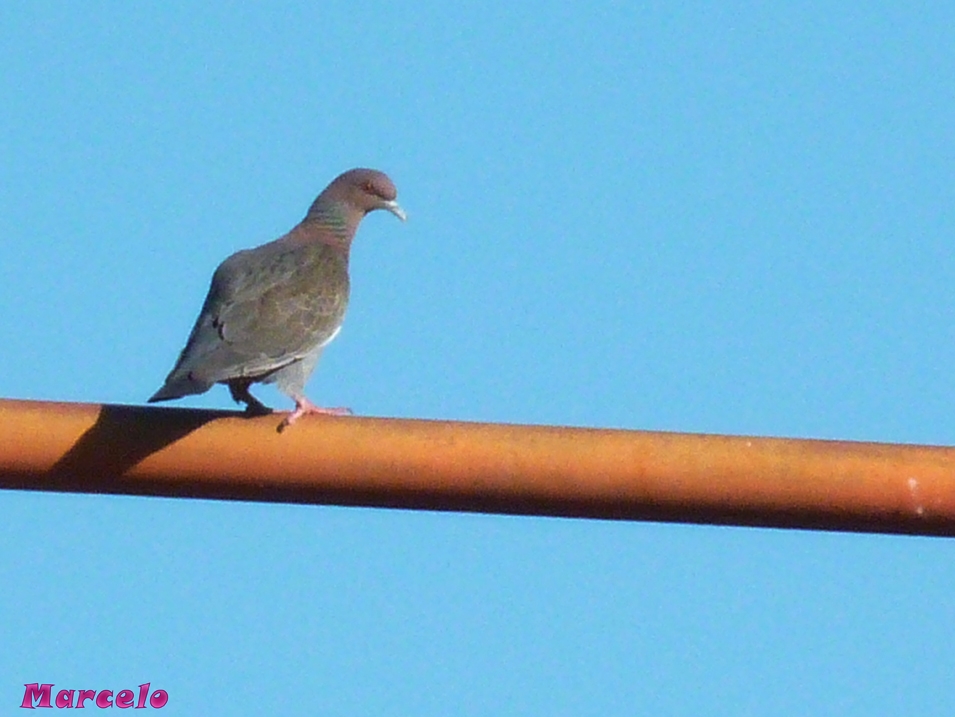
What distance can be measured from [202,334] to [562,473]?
9.45 feet

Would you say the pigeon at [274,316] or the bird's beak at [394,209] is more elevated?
the bird's beak at [394,209]

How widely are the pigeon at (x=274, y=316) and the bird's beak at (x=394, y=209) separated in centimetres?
24

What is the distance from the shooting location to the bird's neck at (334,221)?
6.73 meters

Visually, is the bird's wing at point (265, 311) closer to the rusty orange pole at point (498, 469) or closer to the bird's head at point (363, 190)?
the bird's head at point (363, 190)

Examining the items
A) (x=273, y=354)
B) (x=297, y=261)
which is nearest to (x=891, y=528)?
(x=273, y=354)

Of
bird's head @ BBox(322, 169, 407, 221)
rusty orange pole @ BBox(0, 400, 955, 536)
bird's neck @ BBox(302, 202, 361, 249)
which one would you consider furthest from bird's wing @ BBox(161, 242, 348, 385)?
rusty orange pole @ BBox(0, 400, 955, 536)

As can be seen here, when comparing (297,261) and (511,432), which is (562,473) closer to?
(511,432)

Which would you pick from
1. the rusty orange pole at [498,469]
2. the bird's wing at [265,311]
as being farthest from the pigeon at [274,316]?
the rusty orange pole at [498,469]

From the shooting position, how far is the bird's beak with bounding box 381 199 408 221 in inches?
276

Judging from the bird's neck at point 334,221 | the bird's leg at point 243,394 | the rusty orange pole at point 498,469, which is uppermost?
the bird's neck at point 334,221

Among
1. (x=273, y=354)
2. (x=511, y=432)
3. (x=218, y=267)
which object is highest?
(x=218, y=267)

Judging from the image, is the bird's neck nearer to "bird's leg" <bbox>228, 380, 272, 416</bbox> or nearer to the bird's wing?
the bird's wing

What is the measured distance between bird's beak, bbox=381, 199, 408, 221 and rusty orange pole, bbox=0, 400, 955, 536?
4254 mm

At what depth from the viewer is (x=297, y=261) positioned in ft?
20.1
